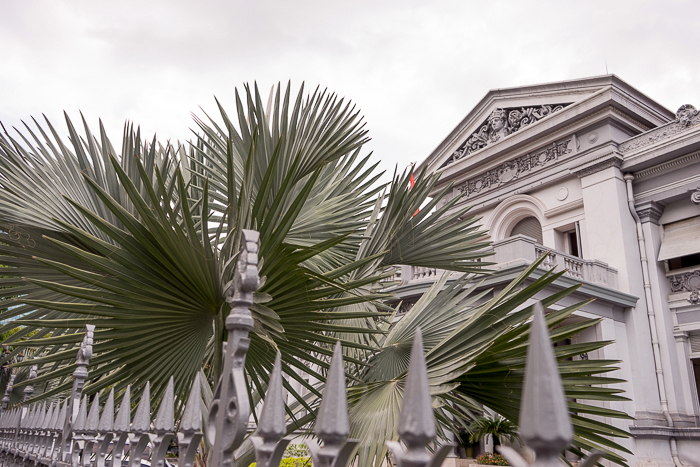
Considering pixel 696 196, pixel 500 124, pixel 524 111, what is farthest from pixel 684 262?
pixel 500 124

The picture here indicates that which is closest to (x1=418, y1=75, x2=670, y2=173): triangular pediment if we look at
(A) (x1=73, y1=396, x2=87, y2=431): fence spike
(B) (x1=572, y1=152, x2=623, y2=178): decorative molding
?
(B) (x1=572, y1=152, x2=623, y2=178): decorative molding

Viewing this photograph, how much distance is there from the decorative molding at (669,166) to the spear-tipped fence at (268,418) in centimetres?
1294

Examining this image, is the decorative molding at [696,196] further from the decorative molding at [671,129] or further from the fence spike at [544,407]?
the fence spike at [544,407]

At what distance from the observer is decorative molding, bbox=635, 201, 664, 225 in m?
12.4

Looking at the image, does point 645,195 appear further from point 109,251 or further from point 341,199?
point 109,251

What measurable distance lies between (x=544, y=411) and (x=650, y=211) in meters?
13.5

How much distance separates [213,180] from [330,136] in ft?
3.16

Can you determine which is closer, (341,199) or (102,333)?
(102,333)

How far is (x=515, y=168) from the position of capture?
1516 centimetres

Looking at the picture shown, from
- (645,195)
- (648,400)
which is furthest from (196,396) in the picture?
(645,195)

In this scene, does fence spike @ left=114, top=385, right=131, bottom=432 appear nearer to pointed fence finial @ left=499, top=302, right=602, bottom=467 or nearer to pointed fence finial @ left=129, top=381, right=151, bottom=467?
pointed fence finial @ left=129, top=381, right=151, bottom=467

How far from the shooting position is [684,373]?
1143 cm

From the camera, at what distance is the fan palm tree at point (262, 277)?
7.73ft

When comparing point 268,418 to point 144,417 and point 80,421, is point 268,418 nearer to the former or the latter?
point 144,417
